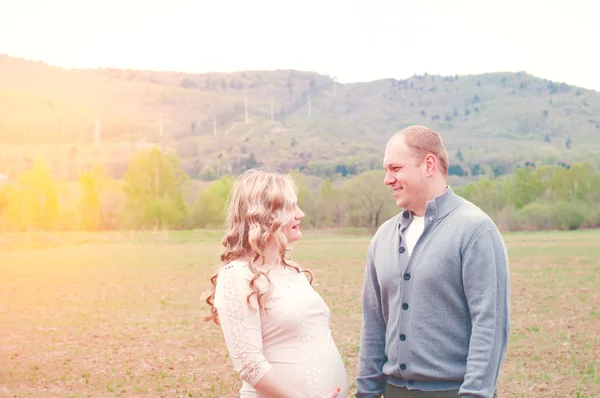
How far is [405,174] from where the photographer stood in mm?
2914

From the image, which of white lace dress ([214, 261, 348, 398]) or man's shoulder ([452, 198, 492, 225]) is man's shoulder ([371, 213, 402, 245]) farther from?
white lace dress ([214, 261, 348, 398])

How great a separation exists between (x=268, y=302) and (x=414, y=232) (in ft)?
2.55

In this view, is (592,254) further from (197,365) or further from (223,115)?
(223,115)

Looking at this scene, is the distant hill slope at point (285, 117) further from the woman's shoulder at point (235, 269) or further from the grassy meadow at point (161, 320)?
the woman's shoulder at point (235, 269)

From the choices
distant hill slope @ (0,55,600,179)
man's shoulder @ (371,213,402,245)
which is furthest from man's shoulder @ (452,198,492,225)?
distant hill slope @ (0,55,600,179)

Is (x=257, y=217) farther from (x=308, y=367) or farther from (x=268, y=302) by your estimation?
(x=308, y=367)

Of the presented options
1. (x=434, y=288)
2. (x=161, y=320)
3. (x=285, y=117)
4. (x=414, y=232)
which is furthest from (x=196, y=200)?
(x=285, y=117)

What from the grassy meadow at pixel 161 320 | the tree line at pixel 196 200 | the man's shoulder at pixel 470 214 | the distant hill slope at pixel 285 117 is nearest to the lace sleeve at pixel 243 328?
the man's shoulder at pixel 470 214

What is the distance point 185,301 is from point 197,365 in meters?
6.45

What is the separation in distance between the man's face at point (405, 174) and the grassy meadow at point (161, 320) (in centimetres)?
562

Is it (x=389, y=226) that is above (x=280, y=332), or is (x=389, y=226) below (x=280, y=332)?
above

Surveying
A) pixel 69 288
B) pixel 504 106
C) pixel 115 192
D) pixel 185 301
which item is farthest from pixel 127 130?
pixel 504 106

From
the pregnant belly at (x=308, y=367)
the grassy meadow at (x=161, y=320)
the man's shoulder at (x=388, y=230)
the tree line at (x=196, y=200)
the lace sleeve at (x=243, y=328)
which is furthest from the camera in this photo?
the tree line at (x=196, y=200)

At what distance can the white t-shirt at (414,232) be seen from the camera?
292 cm
